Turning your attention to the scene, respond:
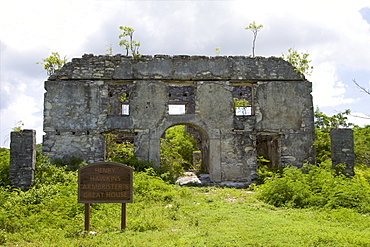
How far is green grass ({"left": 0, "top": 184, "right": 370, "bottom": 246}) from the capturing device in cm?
519

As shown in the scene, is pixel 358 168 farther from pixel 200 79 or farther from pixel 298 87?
pixel 200 79

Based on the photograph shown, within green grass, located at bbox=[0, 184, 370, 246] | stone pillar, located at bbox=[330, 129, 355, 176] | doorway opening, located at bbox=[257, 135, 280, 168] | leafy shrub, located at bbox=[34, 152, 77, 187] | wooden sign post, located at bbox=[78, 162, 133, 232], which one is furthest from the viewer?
doorway opening, located at bbox=[257, 135, 280, 168]

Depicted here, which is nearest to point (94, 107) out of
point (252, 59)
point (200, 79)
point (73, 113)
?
point (73, 113)

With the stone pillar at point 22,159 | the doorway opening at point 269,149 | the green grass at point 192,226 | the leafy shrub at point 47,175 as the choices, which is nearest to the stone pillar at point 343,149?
the doorway opening at point 269,149

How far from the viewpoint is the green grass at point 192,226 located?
17.0ft

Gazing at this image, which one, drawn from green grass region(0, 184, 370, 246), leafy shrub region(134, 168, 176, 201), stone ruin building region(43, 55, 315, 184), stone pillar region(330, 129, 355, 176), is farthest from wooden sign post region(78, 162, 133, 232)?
stone pillar region(330, 129, 355, 176)

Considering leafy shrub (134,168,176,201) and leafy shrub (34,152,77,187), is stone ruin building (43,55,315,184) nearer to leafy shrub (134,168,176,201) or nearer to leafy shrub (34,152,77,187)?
leafy shrub (34,152,77,187)

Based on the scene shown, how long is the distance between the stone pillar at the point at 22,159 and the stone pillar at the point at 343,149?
420 inches

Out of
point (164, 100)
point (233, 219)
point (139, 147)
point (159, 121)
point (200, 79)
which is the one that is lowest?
point (233, 219)

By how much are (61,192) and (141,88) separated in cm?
599

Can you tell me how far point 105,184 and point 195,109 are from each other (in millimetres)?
7716

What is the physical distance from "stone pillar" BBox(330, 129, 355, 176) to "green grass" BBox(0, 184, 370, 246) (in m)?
5.24

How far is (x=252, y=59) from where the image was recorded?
1384 cm

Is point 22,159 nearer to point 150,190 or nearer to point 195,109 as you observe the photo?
point 150,190
